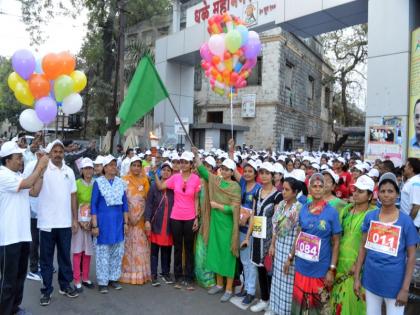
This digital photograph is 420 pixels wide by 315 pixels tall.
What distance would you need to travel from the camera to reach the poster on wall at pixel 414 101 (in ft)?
22.9

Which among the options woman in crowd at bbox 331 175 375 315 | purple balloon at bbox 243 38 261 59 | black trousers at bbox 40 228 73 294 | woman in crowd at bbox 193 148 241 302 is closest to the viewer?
woman in crowd at bbox 331 175 375 315

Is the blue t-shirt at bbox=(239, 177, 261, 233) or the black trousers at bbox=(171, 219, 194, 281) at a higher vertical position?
the blue t-shirt at bbox=(239, 177, 261, 233)

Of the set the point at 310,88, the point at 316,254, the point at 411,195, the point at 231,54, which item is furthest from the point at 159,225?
the point at 310,88

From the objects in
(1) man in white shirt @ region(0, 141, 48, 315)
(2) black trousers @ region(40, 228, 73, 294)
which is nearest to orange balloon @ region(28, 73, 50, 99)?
(1) man in white shirt @ region(0, 141, 48, 315)

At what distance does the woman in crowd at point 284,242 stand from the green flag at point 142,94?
240cm

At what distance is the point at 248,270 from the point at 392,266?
206cm

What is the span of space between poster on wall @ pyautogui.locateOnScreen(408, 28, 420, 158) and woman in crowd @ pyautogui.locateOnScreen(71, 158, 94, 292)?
18.7ft

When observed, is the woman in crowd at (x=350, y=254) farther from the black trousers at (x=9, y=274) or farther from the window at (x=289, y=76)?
the window at (x=289, y=76)

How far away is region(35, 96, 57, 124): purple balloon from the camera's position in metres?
5.25

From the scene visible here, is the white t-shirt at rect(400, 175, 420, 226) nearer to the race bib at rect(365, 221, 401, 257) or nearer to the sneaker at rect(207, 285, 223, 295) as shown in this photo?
the race bib at rect(365, 221, 401, 257)

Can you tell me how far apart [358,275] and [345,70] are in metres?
23.4

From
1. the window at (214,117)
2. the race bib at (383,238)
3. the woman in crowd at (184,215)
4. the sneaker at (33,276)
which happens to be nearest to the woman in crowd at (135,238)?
the woman in crowd at (184,215)

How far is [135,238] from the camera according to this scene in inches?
215

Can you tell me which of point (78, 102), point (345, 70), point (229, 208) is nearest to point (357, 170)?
point (229, 208)
